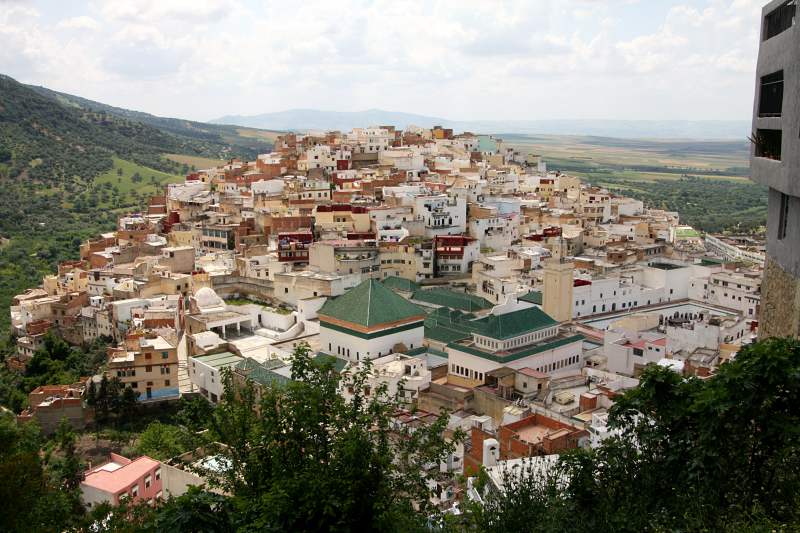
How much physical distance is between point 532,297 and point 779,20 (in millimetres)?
20969

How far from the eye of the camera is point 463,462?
17.3 meters

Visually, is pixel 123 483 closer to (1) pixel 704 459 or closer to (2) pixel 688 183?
(1) pixel 704 459

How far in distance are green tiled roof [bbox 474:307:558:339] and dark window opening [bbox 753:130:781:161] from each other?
14.2 meters

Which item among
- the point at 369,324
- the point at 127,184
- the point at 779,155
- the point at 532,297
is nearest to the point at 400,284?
the point at 532,297

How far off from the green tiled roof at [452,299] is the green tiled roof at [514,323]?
169 inches

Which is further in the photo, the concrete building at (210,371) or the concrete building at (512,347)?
the concrete building at (210,371)

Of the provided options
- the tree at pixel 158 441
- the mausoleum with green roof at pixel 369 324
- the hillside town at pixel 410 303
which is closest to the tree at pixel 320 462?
the hillside town at pixel 410 303

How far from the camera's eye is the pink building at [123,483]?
712 inches

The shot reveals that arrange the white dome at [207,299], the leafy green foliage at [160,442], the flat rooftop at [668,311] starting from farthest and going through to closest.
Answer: the white dome at [207,299] → the flat rooftop at [668,311] → the leafy green foliage at [160,442]

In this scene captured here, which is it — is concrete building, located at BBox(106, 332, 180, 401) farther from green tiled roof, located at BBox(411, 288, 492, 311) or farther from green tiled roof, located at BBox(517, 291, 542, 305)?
green tiled roof, located at BBox(517, 291, 542, 305)

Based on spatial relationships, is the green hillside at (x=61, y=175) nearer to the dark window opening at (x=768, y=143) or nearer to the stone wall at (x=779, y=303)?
the stone wall at (x=779, y=303)

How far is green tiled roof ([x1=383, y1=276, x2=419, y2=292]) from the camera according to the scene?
31.1m

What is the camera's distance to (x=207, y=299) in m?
29.8

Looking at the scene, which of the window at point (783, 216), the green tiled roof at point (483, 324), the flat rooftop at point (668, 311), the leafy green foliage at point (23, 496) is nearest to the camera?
the window at point (783, 216)
